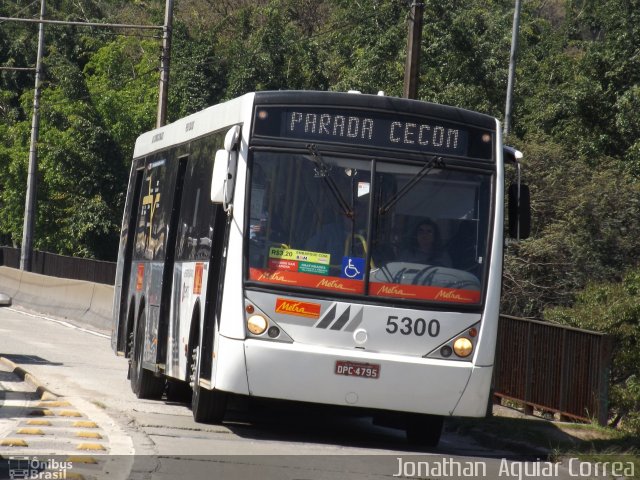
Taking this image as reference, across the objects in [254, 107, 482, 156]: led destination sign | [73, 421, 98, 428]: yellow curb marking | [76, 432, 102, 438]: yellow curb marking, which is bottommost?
[73, 421, 98, 428]: yellow curb marking

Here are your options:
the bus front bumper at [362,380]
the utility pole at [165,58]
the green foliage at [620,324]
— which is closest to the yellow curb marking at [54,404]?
the bus front bumper at [362,380]

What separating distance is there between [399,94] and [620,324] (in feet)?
65.4

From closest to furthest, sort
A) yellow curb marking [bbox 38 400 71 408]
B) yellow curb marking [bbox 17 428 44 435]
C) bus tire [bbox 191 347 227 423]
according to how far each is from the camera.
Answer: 1. yellow curb marking [bbox 17 428 44 435]
2. bus tire [bbox 191 347 227 423]
3. yellow curb marking [bbox 38 400 71 408]

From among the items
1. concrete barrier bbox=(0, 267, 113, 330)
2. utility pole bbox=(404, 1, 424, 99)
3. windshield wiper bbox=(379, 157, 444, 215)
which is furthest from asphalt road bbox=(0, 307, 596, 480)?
concrete barrier bbox=(0, 267, 113, 330)

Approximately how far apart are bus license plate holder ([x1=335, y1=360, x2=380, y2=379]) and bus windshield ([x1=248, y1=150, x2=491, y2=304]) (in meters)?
0.61

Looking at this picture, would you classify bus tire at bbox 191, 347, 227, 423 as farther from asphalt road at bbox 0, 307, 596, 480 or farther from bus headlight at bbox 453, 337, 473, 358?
bus headlight at bbox 453, 337, 473, 358

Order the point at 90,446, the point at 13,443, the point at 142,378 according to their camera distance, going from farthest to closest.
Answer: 1. the point at 142,378
2. the point at 90,446
3. the point at 13,443

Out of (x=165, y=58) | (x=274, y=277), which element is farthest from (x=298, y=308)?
(x=165, y=58)

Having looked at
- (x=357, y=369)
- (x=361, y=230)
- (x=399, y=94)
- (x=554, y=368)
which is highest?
(x=399, y=94)

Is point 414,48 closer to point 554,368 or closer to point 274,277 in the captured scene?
point 554,368

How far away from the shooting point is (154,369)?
46.7 ft

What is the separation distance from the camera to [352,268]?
11031 millimetres

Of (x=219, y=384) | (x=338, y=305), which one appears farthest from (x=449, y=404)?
(x=219, y=384)

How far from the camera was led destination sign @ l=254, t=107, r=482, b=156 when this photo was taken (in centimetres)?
1134
